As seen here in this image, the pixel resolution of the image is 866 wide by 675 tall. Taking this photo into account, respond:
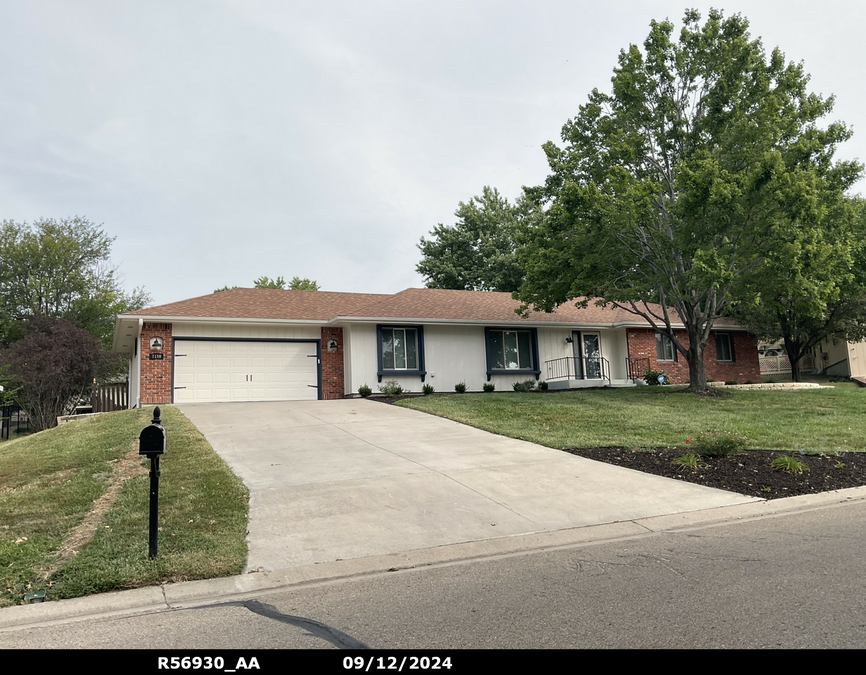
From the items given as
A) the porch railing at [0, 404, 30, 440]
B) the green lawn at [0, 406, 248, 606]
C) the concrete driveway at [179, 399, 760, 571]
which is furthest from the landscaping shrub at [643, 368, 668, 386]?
the porch railing at [0, 404, 30, 440]

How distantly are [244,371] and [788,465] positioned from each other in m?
15.7

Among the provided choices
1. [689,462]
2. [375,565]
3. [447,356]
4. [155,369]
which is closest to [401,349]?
[447,356]

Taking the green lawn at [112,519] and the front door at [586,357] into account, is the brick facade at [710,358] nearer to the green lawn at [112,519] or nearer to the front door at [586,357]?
the front door at [586,357]

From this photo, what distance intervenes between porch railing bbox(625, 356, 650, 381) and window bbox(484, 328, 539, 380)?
409 cm

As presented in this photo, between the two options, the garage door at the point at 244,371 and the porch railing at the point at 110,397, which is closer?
the garage door at the point at 244,371

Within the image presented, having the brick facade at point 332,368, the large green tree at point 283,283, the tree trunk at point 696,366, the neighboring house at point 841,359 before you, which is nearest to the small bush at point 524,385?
the tree trunk at point 696,366

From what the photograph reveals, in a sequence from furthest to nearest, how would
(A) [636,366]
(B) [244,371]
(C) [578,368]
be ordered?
(A) [636,366] < (C) [578,368] < (B) [244,371]

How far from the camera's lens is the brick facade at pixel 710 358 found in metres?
24.4

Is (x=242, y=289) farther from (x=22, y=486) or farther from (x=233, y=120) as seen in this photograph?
(x=22, y=486)

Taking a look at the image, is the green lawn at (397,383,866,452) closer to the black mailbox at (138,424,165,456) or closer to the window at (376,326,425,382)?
the window at (376,326,425,382)

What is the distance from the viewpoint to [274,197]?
2409 centimetres

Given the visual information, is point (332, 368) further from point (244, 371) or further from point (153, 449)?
point (153, 449)

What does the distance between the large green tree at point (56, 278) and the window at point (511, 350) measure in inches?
940

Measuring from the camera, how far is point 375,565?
5098 mm
